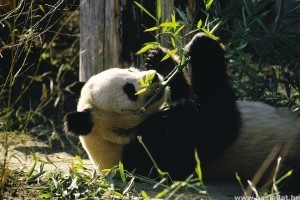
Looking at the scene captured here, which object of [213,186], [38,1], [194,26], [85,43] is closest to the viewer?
[213,186]

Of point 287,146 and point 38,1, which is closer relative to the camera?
point 287,146

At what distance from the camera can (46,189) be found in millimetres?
3854

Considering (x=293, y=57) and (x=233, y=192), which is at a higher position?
(x=293, y=57)

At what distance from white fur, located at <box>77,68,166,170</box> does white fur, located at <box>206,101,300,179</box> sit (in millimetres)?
637

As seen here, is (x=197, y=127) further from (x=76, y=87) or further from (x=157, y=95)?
(x=76, y=87)

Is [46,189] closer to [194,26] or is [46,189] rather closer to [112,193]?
[112,193]

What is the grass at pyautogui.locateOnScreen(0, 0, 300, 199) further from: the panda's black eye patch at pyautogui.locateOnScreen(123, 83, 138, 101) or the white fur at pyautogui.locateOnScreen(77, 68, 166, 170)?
the panda's black eye patch at pyautogui.locateOnScreen(123, 83, 138, 101)

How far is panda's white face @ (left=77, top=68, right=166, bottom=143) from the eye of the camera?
424 cm

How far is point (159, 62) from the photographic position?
15.9ft

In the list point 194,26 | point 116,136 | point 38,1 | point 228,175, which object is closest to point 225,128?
point 228,175

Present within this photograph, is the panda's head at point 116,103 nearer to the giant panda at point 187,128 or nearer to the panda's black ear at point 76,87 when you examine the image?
the giant panda at point 187,128

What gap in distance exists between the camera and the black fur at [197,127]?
4262mm

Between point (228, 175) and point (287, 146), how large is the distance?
491 mm

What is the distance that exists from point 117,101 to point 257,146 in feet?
3.53
